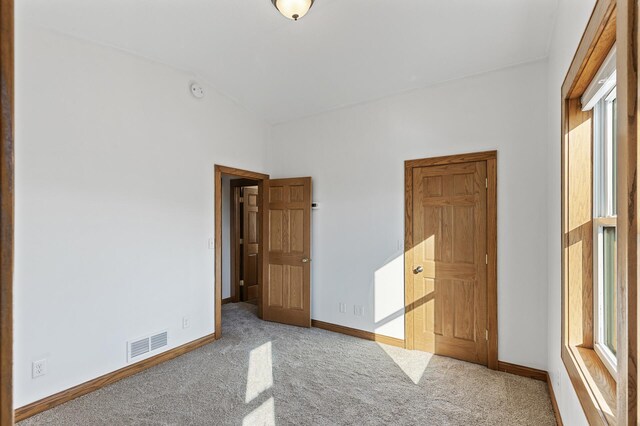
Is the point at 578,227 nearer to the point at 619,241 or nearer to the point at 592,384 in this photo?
the point at 592,384

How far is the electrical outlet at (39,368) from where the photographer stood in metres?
2.45

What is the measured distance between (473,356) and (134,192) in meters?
3.56

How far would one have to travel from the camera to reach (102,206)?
2.87m

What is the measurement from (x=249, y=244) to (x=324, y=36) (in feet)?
12.4

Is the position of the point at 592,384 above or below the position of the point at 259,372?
above

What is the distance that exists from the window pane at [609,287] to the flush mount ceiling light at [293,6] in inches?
87.8

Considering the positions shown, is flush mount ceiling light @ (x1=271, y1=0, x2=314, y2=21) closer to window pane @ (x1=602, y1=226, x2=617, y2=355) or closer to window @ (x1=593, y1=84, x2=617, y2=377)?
window @ (x1=593, y1=84, x2=617, y2=377)

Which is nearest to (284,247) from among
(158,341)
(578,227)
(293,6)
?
(158,341)

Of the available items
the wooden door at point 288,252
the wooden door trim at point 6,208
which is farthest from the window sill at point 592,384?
the wooden door at point 288,252

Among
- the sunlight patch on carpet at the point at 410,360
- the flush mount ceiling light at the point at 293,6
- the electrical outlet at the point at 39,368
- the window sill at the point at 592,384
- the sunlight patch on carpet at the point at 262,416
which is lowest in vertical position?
the sunlight patch on carpet at the point at 262,416

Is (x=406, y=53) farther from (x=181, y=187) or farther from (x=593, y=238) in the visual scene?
(x=181, y=187)

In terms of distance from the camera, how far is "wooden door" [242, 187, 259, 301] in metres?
5.73

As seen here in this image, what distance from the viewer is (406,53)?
301 centimetres

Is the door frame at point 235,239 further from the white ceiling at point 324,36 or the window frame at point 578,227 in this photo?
the window frame at point 578,227
